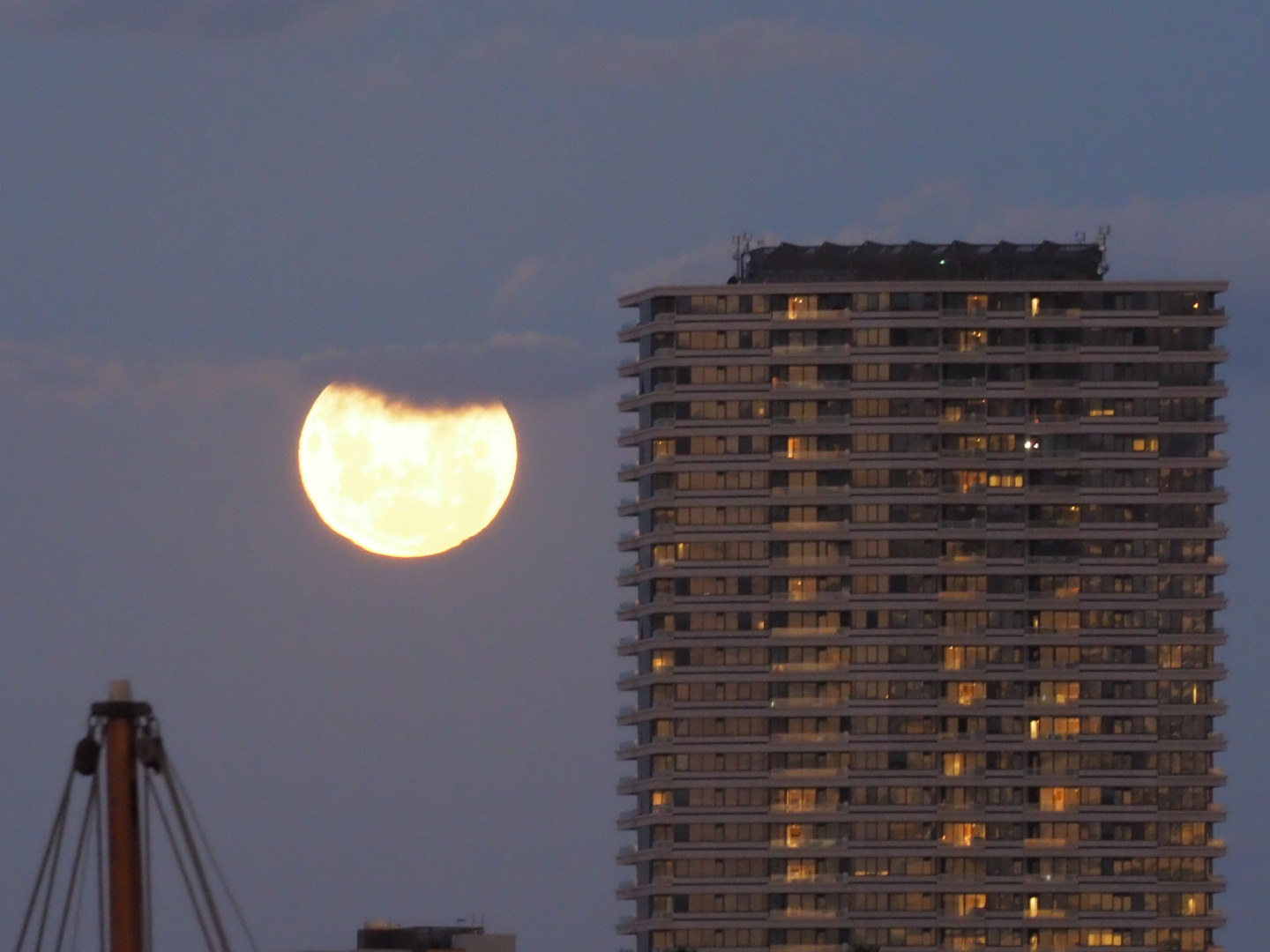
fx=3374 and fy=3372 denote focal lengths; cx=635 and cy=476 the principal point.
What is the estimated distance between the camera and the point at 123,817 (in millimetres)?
89562

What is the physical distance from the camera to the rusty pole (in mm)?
89438

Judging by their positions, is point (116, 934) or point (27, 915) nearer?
point (116, 934)

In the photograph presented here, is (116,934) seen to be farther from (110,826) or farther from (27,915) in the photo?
(27,915)

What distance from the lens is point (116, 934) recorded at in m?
89.4

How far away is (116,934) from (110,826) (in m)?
2.84

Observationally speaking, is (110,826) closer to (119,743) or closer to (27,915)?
(119,743)

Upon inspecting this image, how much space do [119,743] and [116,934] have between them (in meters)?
5.06

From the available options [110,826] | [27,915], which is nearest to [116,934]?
[110,826]

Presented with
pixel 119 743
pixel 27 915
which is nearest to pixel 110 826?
pixel 119 743

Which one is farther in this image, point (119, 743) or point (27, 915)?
point (27, 915)

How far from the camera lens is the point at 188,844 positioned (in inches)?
3597

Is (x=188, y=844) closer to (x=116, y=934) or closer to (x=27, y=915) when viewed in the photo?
(x=116, y=934)

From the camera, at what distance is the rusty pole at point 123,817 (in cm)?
8944

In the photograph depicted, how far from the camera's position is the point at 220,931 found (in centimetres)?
9369
